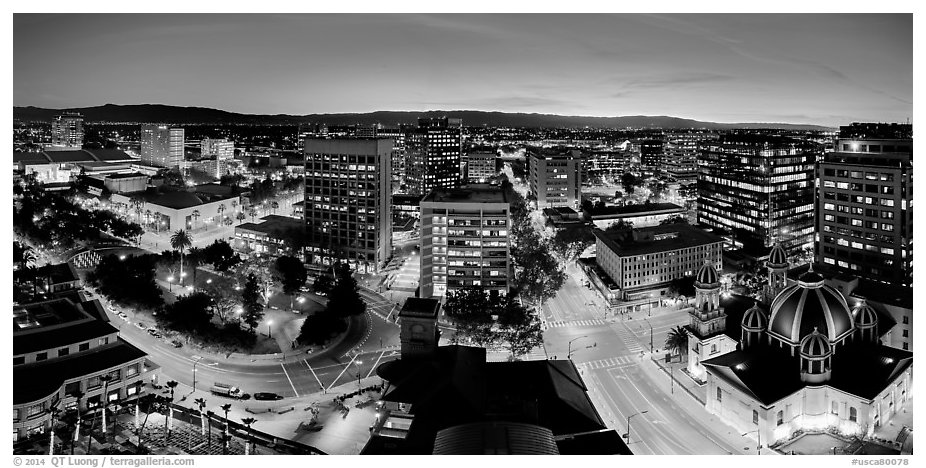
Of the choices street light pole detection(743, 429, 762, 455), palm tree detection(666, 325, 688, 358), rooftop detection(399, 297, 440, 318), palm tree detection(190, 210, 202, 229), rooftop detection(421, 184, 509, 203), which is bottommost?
street light pole detection(743, 429, 762, 455)

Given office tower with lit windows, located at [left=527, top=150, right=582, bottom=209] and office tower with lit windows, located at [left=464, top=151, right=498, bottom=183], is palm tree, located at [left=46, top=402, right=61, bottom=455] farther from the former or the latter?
office tower with lit windows, located at [left=464, top=151, right=498, bottom=183]

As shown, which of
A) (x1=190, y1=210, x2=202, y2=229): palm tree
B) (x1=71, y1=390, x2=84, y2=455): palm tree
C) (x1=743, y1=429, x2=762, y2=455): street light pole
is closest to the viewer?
(x1=71, y1=390, x2=84, y2=455): palm tree

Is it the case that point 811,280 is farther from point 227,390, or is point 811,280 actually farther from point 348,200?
point 348,200

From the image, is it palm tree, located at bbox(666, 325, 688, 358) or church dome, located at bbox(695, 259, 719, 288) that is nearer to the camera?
church dome, located at bbox(695, 259, 719, 288)

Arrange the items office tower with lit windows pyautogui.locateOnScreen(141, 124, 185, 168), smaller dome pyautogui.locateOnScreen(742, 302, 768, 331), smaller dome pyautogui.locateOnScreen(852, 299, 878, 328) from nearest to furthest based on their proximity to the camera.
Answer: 1. smaller dome pyautogui.locateOnScreen(852, 299, 878, 328)
2. smaller dome pyautogui.locateOnScreen(742, 302, 768, 331)
3. office tower with lit windows pyautogui.locateOnScreen(141, 124, 185, 168)

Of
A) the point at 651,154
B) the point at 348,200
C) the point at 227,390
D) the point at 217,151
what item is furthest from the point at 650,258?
the point at 217,151

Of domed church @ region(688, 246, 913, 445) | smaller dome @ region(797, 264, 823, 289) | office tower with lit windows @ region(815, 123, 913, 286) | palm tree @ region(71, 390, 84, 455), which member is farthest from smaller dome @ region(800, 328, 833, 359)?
palm tree @ region(71, 390, 84, 455)

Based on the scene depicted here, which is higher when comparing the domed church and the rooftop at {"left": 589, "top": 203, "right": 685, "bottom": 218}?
the rooftop at {"left": 589, "top": 203, "right": 685, "bottom": 218}
